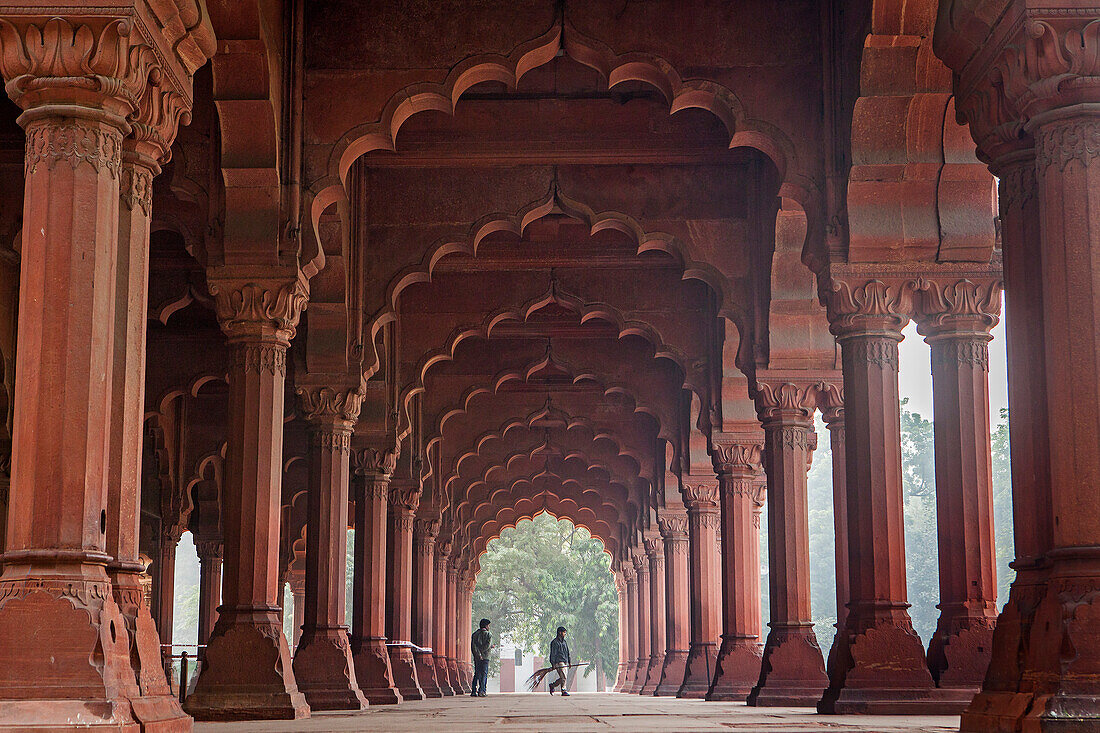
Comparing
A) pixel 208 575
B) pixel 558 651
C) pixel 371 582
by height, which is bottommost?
pixel 558 651

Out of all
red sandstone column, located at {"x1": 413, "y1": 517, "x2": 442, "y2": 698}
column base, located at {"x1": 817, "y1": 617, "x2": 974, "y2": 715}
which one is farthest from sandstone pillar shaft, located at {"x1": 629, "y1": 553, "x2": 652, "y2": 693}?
column base, located at {"x1": 817, "y1": 617, "x2": 974, "y2": 715}

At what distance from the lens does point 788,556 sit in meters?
15.4

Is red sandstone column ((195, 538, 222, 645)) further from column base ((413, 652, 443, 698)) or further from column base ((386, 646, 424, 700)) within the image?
column base ((386, 646, 424, 700))

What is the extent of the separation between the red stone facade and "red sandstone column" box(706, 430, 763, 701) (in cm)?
5

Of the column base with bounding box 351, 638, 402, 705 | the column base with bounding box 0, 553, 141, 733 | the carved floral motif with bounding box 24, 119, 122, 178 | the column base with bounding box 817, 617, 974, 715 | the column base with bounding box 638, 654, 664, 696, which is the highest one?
the carved floral motif with bounding box 24, 119, 122, 178

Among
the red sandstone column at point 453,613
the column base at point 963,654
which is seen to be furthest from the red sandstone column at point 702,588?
the red sandstone column at point 453,613

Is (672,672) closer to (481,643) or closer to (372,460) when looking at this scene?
(481,643)

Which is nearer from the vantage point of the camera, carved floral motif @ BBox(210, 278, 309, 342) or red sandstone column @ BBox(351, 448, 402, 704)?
carved floral motif @ BBox(210, 278, 309, 342)

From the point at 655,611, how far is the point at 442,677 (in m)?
5.88

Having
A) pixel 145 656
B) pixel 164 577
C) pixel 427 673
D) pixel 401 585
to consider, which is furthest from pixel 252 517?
pixel 427 673

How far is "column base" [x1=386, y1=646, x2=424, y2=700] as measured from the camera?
67.0 feet

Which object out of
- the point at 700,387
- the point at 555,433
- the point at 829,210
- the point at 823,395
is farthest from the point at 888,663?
the point at 555,433

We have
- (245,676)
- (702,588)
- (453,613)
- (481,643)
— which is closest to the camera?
(245,676)

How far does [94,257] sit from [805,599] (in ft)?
34.2
